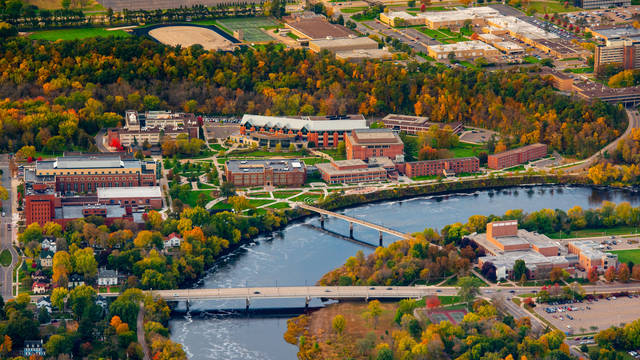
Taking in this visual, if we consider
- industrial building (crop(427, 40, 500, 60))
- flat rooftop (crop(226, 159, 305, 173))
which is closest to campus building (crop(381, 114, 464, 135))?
flat rooftop (crop(226, 159, 305, 173))

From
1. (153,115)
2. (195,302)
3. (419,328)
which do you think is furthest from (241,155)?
(419,328)

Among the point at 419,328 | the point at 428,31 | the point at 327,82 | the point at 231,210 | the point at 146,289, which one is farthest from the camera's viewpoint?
the point at 428,31

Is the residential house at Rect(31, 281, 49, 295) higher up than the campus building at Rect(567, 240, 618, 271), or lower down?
higher up

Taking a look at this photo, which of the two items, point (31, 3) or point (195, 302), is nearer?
point (195, 302)

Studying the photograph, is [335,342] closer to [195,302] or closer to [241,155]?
[195,302]

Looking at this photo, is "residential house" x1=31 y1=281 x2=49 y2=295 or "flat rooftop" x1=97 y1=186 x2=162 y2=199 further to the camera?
"flat rooftop" x1=97 y1=186 x2=162 y2=199

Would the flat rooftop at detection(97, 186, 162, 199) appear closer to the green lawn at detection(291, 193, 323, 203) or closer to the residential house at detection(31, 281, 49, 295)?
the green lawn at detection(291, 193, 323, 203)
